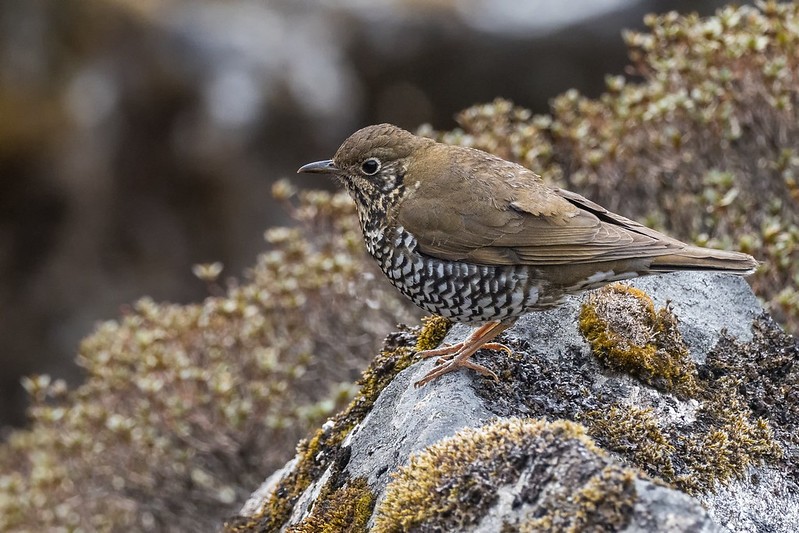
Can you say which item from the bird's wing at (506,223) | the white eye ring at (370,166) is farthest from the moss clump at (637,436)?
the white eye ring at (370,166)

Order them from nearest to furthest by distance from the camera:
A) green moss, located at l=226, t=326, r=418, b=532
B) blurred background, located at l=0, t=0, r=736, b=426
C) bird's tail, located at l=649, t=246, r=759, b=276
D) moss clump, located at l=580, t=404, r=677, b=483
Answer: moss clump, located at l=580, t=404, r=677, b=483 < bird's tail, located at l=649, t=246, r=759, b=276 < green moss, located at l=226, t=326, r=418, b=532 < blurred background, located at l=0, t=0, r=736, b=426

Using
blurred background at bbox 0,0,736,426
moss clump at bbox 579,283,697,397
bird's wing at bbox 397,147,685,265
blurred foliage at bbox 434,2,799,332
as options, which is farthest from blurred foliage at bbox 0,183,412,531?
blurred background at bbox 0,0,736,426

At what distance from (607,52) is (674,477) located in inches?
373

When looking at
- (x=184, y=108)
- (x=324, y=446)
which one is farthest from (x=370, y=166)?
(x=184, y=108)

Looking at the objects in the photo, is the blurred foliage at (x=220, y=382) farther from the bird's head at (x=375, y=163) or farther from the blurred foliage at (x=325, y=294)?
the bird's head at (x=375, y=163)

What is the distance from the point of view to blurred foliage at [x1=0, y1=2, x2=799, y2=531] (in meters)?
6.24

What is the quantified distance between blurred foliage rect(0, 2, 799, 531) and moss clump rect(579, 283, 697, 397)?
6.24 feet

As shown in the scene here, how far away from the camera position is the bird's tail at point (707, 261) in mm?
3951

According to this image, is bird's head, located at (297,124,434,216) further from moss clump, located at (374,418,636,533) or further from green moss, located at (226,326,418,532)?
moss clump, located at (374,418,636,533)

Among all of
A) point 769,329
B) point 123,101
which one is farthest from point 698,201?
point 123,101

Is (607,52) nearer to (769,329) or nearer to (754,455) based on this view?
(769,329)

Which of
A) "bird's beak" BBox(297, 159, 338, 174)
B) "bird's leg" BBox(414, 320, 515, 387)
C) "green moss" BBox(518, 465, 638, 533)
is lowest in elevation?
"green moss" BBox(518, 465, 638, 533)

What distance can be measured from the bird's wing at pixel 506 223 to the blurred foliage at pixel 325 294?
1797mm

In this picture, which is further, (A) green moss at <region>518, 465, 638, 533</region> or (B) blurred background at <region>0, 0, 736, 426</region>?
(B) blurred background at <region>0, 0, 736, 426</region>
